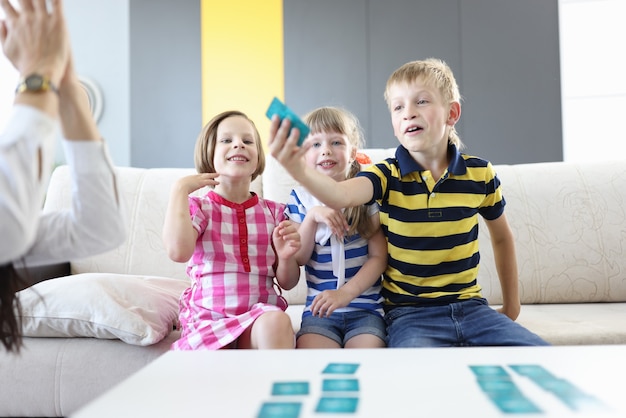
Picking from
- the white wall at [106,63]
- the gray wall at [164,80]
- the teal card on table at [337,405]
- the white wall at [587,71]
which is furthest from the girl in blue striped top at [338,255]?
the white wall at [106,63]

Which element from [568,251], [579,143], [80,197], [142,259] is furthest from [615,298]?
[579,143]

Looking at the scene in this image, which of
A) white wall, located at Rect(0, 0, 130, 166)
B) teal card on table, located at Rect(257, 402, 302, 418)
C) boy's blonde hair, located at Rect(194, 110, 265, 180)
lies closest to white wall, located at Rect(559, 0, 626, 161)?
boy's blonde hair, located at Rect(194, 110, 265, 180)

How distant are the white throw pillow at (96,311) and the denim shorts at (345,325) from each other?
1.23 feet

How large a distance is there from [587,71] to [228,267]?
3.55 m

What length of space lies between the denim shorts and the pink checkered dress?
0.10 metres

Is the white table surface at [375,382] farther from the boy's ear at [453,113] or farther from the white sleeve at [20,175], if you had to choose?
the boy's ear at [453,113]

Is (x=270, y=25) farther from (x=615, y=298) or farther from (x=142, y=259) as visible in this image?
(x=615, y=298)

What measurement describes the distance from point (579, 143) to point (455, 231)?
3.06m

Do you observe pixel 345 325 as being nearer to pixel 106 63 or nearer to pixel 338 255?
pixel 338 255

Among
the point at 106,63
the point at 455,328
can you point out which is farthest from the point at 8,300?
the point at 106,63

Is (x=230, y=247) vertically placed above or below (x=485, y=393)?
above

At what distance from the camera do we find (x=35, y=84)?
824 mm

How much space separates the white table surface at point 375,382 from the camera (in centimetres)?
68

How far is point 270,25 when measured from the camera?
4.33 metres
